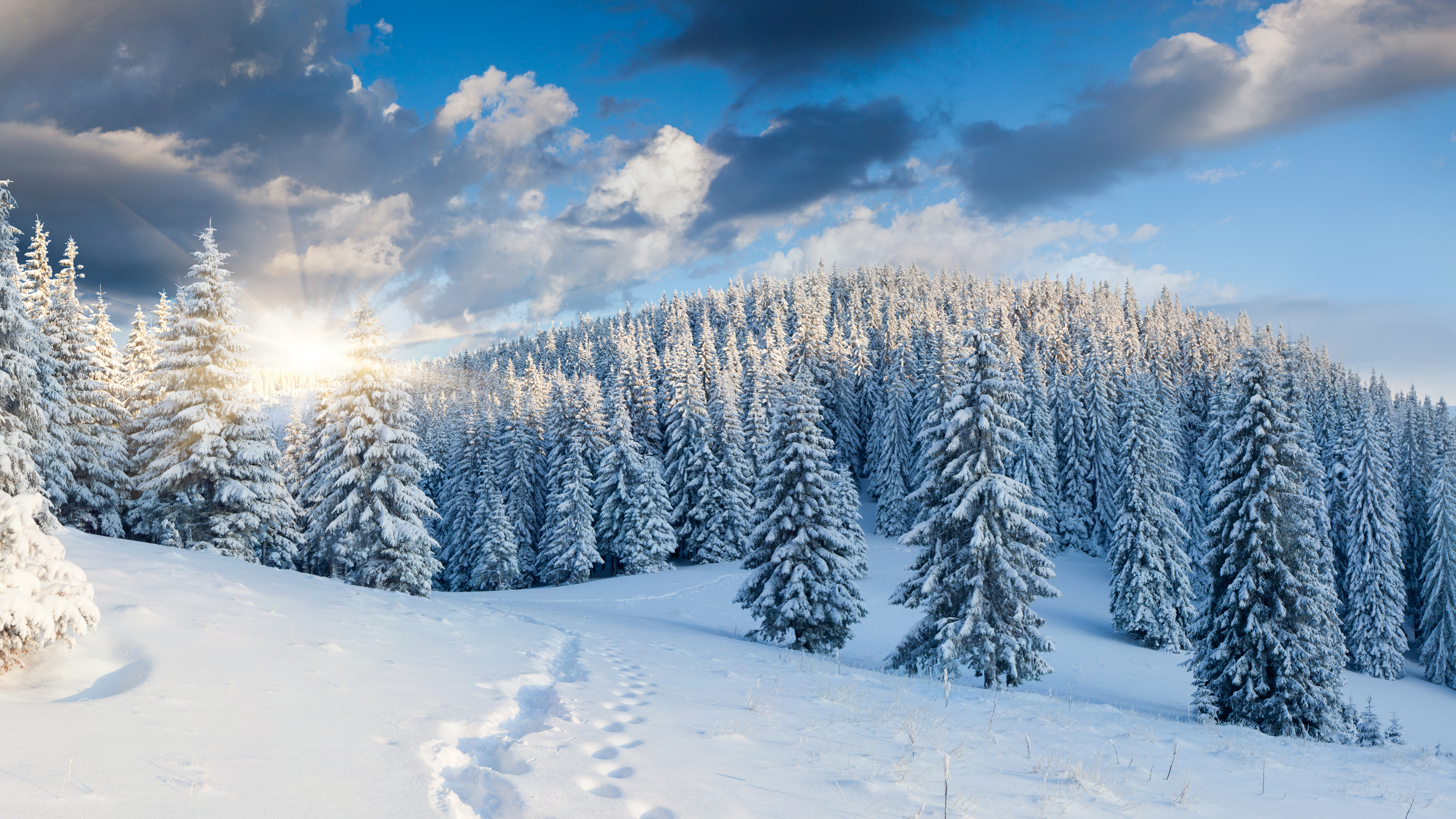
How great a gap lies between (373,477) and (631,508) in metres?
25.1

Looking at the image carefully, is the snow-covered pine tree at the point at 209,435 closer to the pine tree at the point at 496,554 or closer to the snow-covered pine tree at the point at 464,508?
the pine tree at the point at 496,554

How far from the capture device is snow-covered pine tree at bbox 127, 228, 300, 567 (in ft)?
72.1

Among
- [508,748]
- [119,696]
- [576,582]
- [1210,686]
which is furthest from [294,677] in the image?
[576,582]

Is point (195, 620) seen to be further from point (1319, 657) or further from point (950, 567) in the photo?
point (1319, 657)

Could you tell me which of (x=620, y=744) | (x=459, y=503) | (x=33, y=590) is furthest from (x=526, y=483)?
(x=620, y=744)

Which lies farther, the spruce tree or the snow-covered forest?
the snow-covered forest

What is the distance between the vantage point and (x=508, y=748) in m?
5.32

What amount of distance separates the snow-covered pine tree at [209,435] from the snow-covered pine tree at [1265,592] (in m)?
31.6

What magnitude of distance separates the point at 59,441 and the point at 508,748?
29.1 meters

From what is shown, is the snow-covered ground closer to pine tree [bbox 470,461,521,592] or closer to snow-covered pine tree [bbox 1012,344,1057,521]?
pine tree [bbox 470,461,521,592]

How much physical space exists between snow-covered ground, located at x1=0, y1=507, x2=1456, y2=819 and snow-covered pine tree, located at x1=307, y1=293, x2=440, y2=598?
11.0 metres

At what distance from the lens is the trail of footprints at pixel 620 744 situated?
4.49 m

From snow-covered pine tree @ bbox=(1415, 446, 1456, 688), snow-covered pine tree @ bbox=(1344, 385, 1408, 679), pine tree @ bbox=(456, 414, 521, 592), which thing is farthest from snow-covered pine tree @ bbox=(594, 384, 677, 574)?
snow-covered pine tree @ bbox=(1415, 446, 1456, 688)

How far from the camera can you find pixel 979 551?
18.6 metres
